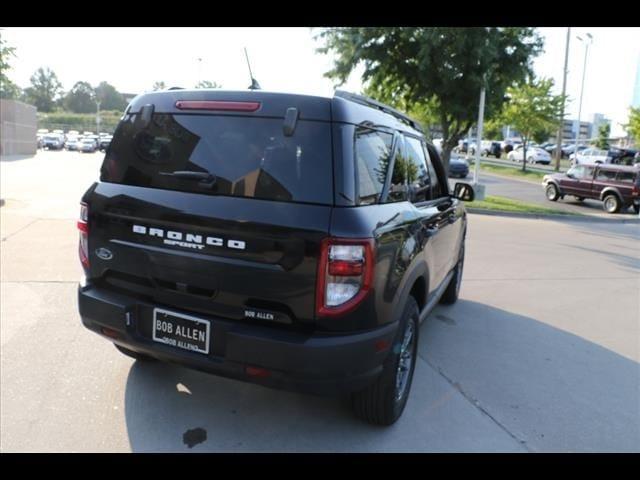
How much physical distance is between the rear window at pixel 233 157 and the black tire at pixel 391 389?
3.27ft

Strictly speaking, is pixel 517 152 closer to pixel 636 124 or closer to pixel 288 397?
pixel 636 124

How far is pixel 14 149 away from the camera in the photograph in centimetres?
4169

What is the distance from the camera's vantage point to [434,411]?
330 centimetres

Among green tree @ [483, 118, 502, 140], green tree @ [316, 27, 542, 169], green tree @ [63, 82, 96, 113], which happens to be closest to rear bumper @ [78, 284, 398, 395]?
green tree @ [316, 27, 542, 169]

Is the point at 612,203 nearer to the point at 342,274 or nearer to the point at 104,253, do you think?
the point at 342,274

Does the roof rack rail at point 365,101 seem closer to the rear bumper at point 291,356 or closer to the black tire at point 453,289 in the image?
the rear bumper at point 291,356

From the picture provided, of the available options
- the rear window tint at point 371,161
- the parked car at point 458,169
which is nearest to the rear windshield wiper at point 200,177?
the rear window tint at point 371,161

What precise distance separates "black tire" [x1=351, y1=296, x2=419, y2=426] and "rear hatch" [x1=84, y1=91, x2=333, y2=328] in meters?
0.68

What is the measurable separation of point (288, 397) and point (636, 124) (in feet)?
133

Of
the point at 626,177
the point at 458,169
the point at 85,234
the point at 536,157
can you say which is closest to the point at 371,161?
the point at 85,234

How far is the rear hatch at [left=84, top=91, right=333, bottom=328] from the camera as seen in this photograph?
246 centimetres

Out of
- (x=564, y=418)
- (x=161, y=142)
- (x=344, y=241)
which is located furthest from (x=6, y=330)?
(x=564, y=418)

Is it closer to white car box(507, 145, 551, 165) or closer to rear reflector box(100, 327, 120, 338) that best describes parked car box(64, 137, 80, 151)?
white car box(507, 145, 551, 165)
